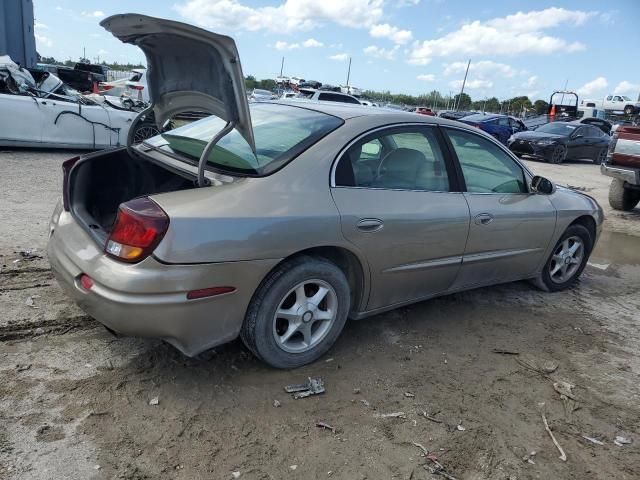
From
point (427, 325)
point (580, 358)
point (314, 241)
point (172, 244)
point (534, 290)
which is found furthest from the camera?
point (534, 290)

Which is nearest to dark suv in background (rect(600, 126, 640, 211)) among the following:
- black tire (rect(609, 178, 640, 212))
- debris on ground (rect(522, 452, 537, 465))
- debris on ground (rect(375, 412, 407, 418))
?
black tire (rect(609, 178, 640, 212))

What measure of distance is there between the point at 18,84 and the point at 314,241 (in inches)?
361

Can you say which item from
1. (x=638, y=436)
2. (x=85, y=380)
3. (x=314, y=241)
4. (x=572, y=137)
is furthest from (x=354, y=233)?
(x=572, y=137)

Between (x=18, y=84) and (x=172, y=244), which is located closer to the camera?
(x=172, y=244)

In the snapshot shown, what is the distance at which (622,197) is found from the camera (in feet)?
31.3

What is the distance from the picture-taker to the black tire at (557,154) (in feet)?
56.8

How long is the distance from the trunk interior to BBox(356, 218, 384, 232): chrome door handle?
1.10 metres

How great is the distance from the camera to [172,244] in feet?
8.10

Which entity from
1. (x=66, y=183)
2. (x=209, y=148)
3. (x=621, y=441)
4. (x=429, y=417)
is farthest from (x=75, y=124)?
(x=621, y=441)

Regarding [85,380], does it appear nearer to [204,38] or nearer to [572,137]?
[204,38]

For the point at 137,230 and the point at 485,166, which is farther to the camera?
the point at 485,166

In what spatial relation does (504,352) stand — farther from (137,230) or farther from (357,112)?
(137,230)

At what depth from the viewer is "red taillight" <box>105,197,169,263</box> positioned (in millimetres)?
2477

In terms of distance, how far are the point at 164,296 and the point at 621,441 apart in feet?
8.34
